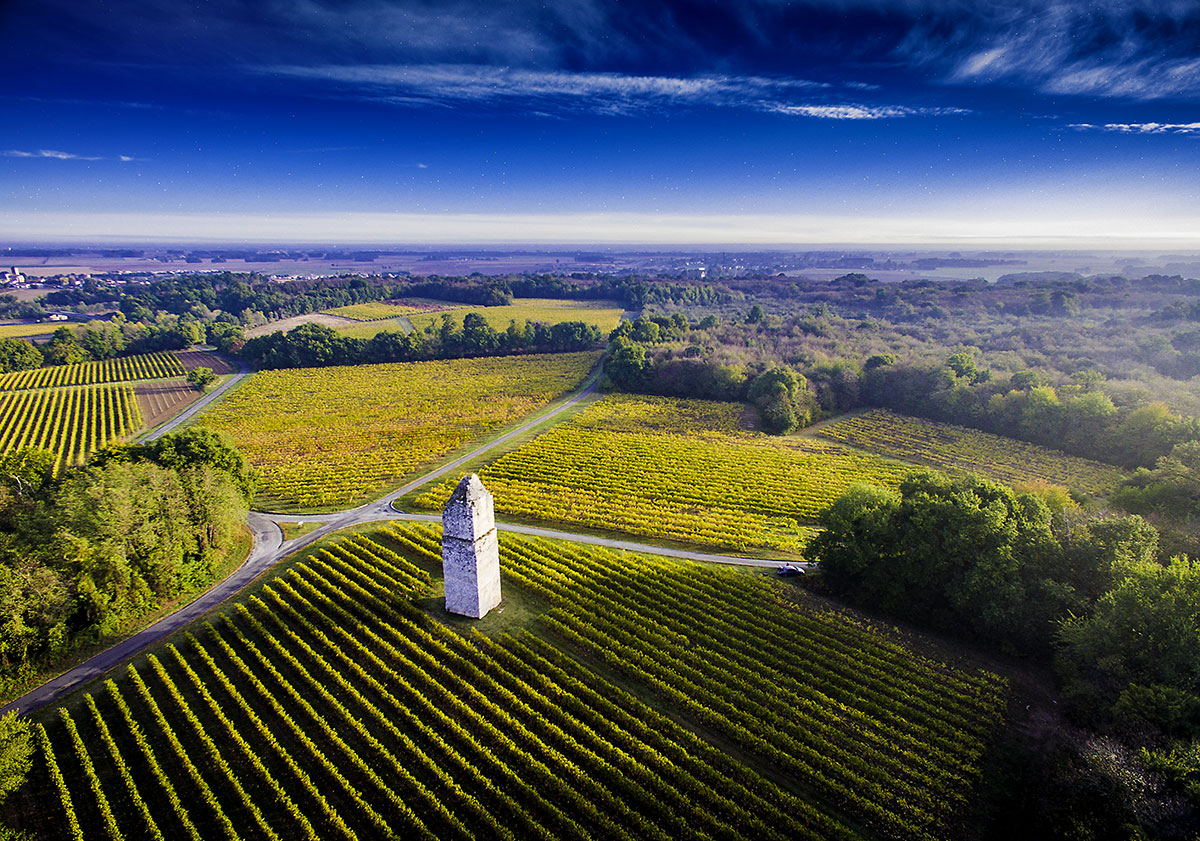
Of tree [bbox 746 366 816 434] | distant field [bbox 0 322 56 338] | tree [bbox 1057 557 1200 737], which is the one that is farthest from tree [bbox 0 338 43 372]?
tree [bbox 1057 557 1200 737]

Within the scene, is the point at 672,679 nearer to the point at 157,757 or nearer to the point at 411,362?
the point at 157,757

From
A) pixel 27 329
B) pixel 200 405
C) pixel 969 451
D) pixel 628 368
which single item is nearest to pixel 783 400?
pixel 969 451

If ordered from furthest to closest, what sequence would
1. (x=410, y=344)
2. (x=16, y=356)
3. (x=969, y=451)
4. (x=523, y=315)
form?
(x=523, y=315) → (x=410, y=344) → (x=16, y=356) → (x=969, y=451)

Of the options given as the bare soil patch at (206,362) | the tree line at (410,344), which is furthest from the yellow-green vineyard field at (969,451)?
the bare soil patch at (206,362)

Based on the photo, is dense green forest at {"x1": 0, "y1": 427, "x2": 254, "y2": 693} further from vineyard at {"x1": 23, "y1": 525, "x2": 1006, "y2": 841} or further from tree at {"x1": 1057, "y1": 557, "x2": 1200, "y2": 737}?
tree at {"x1": 1057, "y1": 557, "x2": 1200, "y2": 737}

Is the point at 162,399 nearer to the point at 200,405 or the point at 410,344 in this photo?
the point at 200,405

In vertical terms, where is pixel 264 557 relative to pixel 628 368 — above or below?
below

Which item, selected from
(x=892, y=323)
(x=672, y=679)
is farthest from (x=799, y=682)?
(x=892, y=323)

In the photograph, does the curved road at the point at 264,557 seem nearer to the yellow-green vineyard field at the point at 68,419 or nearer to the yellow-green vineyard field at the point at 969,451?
the yellow-green vineyard field at the point at 969,451

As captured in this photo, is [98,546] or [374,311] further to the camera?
[374,311]
